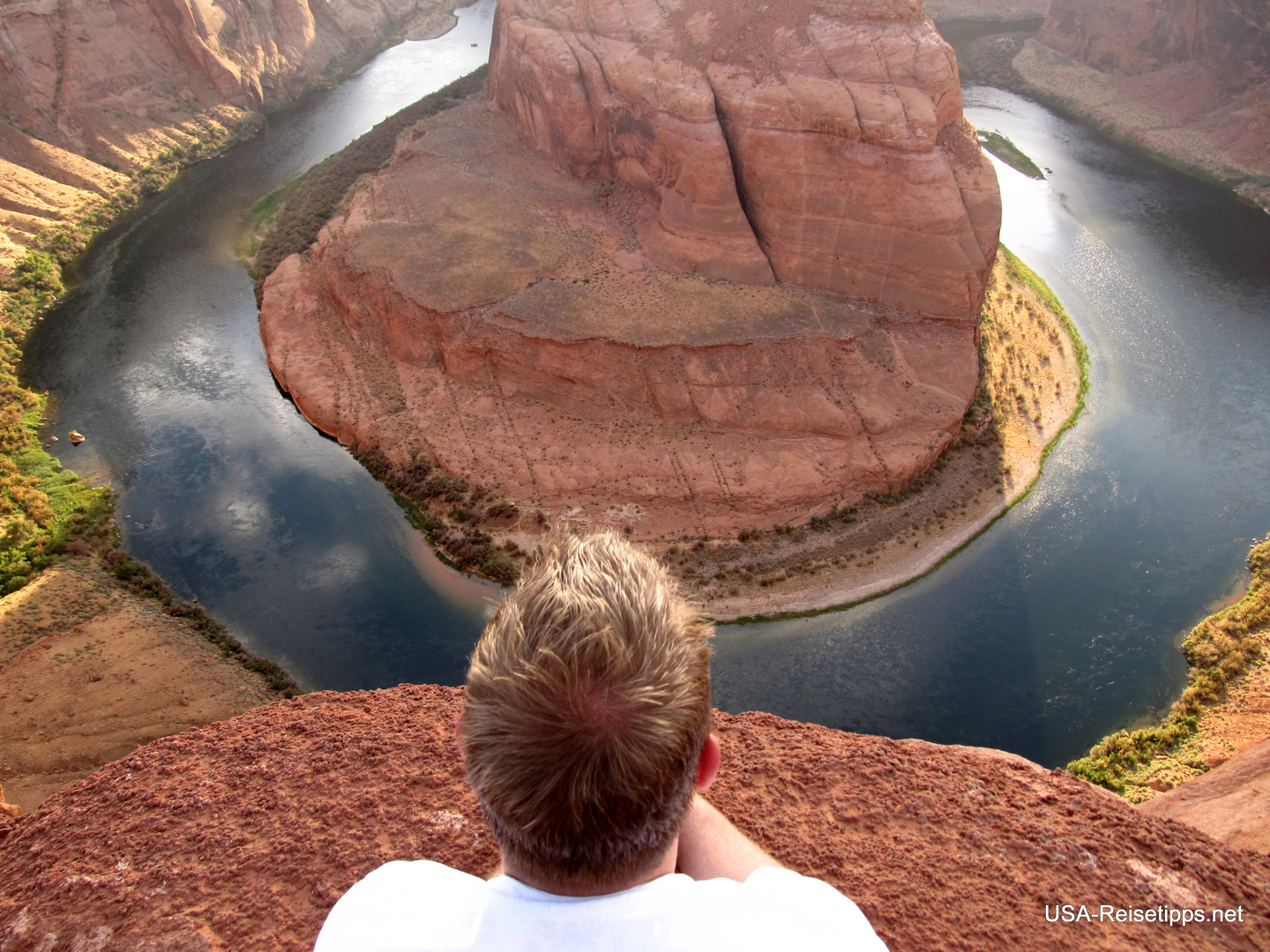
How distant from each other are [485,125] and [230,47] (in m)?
20.9

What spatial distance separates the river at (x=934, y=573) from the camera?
713 inches

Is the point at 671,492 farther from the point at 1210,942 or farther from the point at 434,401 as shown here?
the point at 1210,942

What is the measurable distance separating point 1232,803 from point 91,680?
61.6 feet

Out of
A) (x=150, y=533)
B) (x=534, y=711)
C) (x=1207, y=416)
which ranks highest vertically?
(x=534, y=711)

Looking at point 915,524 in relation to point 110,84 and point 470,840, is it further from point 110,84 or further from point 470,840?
point 110,84

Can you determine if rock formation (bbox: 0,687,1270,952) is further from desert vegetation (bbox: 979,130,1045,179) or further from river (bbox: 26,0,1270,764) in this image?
desert vegetation (bbox: 979,130,1045,179)

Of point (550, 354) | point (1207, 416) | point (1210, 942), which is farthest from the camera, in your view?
point (1207, 416)

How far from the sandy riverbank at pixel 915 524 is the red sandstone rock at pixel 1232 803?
32.1 feet

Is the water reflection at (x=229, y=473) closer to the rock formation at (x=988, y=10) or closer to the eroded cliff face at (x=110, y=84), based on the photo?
the eroded cliff face at (x=110, y=84)

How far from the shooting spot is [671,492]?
21.3 metres

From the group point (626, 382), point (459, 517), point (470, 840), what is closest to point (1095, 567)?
point (626, 382)

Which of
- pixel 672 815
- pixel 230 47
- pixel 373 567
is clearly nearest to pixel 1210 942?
pixel 672 815

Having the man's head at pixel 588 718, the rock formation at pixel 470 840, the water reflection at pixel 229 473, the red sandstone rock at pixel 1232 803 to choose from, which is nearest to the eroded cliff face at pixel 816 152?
the water reflection at pixel 229 473

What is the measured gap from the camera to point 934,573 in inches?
800
